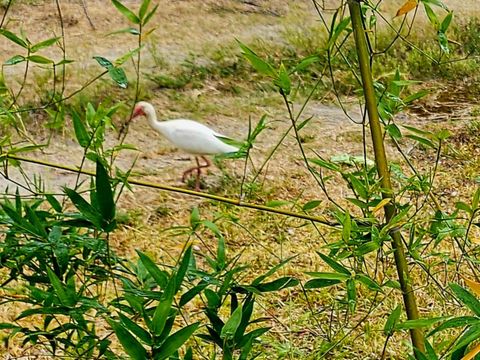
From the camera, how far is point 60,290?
102 centimetres

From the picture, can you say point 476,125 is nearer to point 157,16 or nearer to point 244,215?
point 244,215

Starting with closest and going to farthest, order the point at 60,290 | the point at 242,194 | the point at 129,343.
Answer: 1. the point at 129,343
2. the point at 60,290
3. the point at 242,194

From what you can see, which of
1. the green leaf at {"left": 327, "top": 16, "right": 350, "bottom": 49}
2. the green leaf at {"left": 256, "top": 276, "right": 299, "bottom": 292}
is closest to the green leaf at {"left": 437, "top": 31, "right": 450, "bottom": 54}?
the green leaf at {"left": 327, "top": 16, "right": 350, "bottom": 49}

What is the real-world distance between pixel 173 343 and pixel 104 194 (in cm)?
26

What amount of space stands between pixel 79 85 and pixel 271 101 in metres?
0.97

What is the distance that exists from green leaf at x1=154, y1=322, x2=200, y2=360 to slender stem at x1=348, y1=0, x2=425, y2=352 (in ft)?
1.24

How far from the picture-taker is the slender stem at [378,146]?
103 cm

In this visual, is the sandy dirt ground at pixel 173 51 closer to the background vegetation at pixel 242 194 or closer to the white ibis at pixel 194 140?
the background vegetation at pixel 242 194

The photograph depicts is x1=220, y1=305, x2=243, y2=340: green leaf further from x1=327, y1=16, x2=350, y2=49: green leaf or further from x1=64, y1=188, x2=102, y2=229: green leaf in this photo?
x1=327, y1=16, x2=350, y2=49: green leaf

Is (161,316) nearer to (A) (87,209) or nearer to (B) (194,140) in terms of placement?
(A) (87,209)

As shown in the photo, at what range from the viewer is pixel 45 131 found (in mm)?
3994

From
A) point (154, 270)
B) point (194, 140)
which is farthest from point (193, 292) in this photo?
point (194, 140)

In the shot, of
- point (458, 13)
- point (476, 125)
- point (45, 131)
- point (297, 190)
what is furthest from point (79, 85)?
point (458, 13)

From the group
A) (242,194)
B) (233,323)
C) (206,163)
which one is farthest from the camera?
(206,163)
